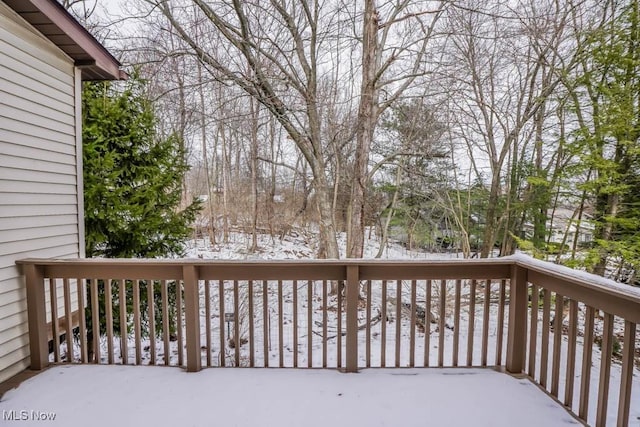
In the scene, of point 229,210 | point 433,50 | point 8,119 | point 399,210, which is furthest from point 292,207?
point 8,119

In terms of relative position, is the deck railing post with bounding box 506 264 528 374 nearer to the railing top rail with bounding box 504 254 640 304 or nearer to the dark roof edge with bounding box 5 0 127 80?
the railing top rail with bounding box 504 254 640 304

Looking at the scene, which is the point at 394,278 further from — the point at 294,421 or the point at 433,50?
the point at 433,50

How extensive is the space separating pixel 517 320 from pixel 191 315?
2441mm

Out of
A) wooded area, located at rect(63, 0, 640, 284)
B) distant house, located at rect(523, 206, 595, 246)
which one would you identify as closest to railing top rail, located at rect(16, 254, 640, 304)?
wooded area, located at rect(63, 0, 640, 284)

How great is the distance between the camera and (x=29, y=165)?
266 cm

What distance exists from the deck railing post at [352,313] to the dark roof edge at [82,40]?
10.1 feet

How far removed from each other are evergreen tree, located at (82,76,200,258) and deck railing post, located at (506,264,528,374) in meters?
4.59

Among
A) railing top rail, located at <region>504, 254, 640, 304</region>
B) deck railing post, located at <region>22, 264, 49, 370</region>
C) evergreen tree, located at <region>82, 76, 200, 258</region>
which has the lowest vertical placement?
deck railing post, located at <region>22, 264, 49, 370</region>

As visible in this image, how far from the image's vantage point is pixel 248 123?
937 centimetres

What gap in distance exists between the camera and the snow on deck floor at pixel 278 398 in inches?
77.2

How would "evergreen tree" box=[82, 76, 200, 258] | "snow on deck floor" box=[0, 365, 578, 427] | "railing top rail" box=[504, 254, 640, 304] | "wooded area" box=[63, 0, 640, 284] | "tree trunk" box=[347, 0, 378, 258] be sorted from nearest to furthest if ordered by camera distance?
"railing top rail" box=[504, 254, 640, 304]
"snow on deck floor" box=[0, 365, 578, 427]
"evergreen tree" box=[82, 76, 200, 258]
"wooded area" box=[63, 0, 640, 284]
"tree trunk" box=[347, 0, 378, 258]

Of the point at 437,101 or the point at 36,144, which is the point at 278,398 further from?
the point at 437,101

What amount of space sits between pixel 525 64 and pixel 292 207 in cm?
694

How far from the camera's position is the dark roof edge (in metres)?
2.59
